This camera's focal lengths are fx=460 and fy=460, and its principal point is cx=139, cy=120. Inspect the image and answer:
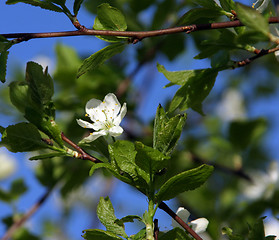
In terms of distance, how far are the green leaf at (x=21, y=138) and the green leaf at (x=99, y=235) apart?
190 millimetres

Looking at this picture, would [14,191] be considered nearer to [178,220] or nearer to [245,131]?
[245,131]

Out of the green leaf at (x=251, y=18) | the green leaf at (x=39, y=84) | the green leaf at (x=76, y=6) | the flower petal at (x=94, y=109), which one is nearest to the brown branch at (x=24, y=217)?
the flower petal at (x=94, y=109)

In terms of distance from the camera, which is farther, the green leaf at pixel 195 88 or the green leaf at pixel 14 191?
the green leaf at pixel 14 191

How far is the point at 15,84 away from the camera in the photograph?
875 millimetres

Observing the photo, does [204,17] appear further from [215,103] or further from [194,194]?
[215,103]

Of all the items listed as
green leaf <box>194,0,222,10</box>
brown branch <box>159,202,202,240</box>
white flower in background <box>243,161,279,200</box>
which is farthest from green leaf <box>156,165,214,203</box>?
white flower in background <box>243,161,279,200</box>

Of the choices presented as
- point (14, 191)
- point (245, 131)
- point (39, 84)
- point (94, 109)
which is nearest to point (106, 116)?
point (94, 109)

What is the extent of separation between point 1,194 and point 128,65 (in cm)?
76

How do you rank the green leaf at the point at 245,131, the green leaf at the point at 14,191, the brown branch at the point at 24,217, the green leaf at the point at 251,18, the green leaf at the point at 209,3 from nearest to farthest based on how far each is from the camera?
the green leaf at the point at 251,18 → the green leaf at the point at 209,3 → the brown branch at the point at 24,217 → the green leaf at the point at 14,191 → the green leaf at the point at 245,131

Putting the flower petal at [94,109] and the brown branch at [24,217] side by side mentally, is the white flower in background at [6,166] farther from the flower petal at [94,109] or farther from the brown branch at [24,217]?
the flower petal at [94,109]

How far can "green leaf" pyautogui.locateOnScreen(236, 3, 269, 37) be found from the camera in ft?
2.27

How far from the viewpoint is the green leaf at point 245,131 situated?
1895 mm

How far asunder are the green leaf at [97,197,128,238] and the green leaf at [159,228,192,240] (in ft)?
0.24

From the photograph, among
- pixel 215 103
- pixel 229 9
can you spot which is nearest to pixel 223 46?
pixel 229 9
